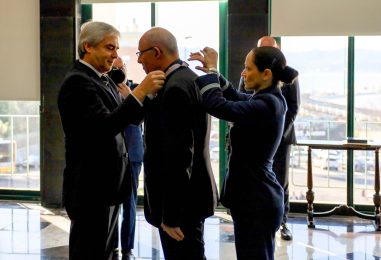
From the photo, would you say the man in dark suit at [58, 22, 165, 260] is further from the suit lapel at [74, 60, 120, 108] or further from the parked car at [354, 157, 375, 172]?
the parked car at [354, 157, 375, 172]

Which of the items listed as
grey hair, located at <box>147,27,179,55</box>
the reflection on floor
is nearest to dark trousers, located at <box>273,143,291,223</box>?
the reflection on floor

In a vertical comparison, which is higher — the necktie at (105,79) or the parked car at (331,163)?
the necktie at (105,79)

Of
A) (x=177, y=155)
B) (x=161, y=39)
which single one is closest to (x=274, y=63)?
(x=161, y=39)

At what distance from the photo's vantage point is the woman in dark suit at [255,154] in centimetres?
234

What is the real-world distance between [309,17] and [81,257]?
3.68 metres

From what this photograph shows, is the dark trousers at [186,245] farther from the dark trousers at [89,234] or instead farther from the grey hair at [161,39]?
the grey hair at [161,39]

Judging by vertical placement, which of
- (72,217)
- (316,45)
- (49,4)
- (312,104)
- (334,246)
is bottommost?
(334,246)

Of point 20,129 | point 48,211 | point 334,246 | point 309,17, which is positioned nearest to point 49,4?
point 20,129

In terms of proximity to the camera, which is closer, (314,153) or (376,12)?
(376,12)

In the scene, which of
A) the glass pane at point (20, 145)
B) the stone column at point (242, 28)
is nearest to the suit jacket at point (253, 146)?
the stone column at point (242, 28)

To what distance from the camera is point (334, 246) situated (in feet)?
14.1

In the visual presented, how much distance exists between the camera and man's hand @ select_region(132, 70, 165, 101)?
2139 millimetres

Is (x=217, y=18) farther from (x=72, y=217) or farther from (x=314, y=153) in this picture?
(x=72, y=217)

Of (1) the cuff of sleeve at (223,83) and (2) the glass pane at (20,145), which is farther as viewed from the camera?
(2) the glass pane at (20,145)
